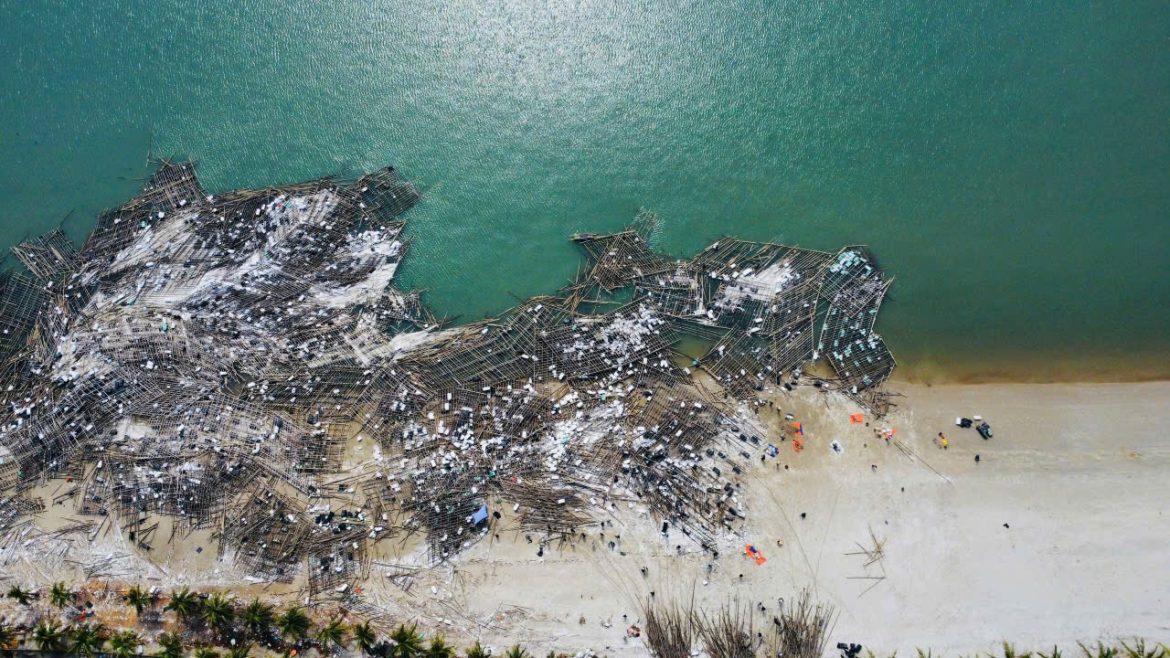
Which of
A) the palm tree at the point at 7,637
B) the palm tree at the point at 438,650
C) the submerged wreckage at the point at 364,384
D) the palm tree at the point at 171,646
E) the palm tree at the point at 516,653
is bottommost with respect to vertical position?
the palm tree at the point at 7,637

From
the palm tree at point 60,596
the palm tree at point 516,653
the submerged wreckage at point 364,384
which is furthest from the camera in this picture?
the submerged wreckage at point 364,384

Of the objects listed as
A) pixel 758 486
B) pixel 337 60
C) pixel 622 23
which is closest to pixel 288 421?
A: pixel 337 60

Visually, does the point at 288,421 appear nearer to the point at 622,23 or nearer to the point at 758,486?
the point at 758,486

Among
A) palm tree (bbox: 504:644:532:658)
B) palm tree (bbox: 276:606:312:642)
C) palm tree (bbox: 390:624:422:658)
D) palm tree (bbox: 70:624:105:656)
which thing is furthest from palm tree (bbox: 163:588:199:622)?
palm tree (bbox: 504:644:532:658)

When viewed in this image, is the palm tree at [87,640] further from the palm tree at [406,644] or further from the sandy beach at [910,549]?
the palm tree at [406,644]

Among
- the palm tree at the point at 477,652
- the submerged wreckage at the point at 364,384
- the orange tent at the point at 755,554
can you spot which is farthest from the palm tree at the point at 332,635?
the orange tent at the point at 755,554

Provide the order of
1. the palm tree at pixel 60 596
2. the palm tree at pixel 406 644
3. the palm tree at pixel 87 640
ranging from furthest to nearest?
the palm tree at pixel 60 596
the palm tree at pixel 87 640
the palm tree at pixel 406 644

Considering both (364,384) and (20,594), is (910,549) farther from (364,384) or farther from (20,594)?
(20,594)

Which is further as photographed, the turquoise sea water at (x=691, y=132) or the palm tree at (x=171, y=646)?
the turquoise sea water at (x=691, y=132)
